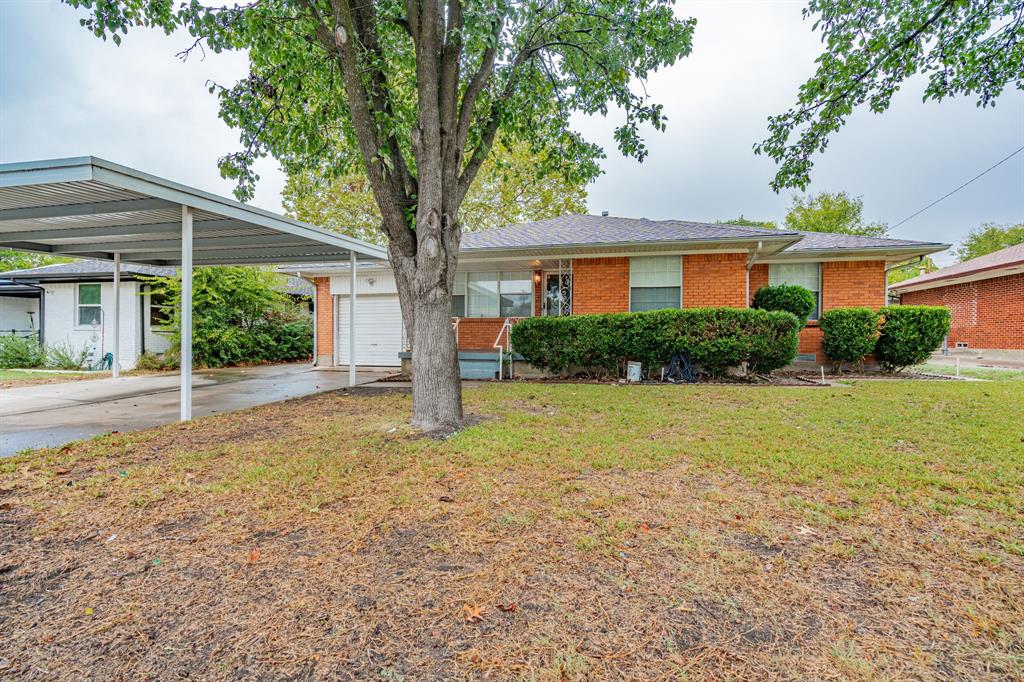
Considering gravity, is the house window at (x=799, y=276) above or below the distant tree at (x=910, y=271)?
below

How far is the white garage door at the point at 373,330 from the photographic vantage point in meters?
14.4

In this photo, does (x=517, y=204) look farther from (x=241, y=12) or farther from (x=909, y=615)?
(x=909, y=615)

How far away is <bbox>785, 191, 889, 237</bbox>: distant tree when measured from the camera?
93.7 ft

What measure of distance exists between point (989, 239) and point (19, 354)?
54.8 m

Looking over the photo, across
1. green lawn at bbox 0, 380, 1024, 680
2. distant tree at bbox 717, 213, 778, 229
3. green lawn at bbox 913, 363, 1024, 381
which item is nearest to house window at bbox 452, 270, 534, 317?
green lawn at bbox 0, 380, 1024, 680

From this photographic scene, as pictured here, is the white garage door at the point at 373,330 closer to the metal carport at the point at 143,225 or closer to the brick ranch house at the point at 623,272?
the brick ranch house at the point at 623,272

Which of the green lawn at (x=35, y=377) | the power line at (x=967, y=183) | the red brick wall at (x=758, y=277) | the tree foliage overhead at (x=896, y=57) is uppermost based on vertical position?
the power line at (x=967, y=183)

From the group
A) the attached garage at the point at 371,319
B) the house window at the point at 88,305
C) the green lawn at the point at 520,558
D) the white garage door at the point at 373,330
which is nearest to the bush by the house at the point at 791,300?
the green lawn at the point at 520,558

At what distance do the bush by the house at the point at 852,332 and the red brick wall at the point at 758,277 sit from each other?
6.79 ft

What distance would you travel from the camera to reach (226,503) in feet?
11.1

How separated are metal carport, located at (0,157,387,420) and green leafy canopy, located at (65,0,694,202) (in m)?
1.15

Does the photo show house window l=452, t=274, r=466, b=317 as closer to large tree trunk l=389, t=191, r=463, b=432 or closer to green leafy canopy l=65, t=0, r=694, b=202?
green leafy canopy l=65, t=0, r=694, b=202

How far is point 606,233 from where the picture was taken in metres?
11.7

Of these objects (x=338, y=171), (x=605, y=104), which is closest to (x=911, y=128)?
(x=605, y=104)
